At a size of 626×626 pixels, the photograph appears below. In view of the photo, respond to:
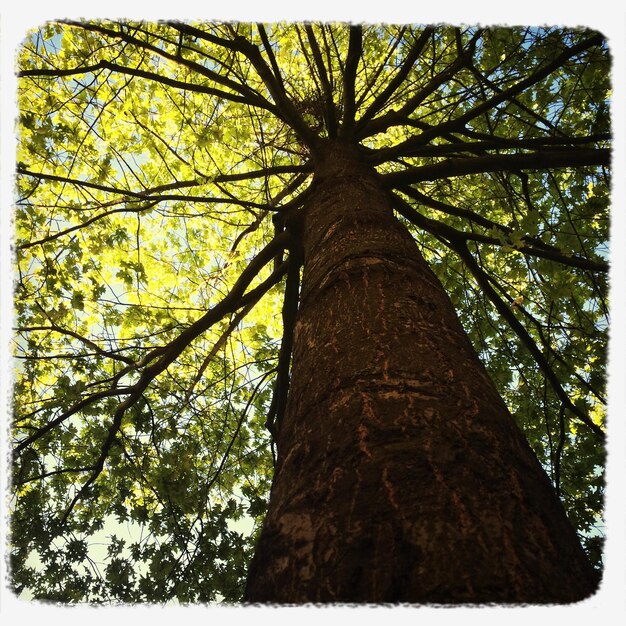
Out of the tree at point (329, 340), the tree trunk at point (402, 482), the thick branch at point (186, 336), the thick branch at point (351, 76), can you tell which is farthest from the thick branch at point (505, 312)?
→ the tree trunk at point (402, 482)

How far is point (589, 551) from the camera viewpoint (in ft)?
8.85

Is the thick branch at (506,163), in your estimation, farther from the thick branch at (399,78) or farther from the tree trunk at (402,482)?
the tree trunk at (402,482)

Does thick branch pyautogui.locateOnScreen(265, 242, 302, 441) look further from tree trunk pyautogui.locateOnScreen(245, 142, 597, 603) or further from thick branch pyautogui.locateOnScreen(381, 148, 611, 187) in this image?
tree trunk pyautogui.locateOnScreen(245, 142, 597, 603)

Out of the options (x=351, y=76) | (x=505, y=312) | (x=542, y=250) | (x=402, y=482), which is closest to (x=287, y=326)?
(x=505, y=312)

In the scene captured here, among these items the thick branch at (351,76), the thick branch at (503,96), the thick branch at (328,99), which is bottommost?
the thick branch at (503,96)

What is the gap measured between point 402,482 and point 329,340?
23.7 inches

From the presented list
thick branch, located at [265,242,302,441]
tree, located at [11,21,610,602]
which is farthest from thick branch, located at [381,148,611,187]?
thick branch, located at [265,242,302,441]

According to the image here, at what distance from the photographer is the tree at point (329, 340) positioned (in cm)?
81

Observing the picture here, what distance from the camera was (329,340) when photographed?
1.36 m

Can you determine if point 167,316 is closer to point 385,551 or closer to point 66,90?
point 66,90

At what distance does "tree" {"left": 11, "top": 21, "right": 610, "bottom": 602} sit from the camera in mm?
807

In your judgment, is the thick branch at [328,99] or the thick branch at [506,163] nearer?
the thick branch at [506,163]

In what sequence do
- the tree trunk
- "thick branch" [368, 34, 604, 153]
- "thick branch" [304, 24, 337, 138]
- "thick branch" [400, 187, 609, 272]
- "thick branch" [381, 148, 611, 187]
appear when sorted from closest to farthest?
the tree trunk < "thick branch" [381, 148, 611, 187] < "thick branch" [400, 187, 609, 272] < "thick branch" [368, 34, 604, 153] < "thick branch" [304, 24, 337, 138]

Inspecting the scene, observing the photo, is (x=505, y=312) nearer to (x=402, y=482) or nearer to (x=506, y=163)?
(x=506, y=163)
